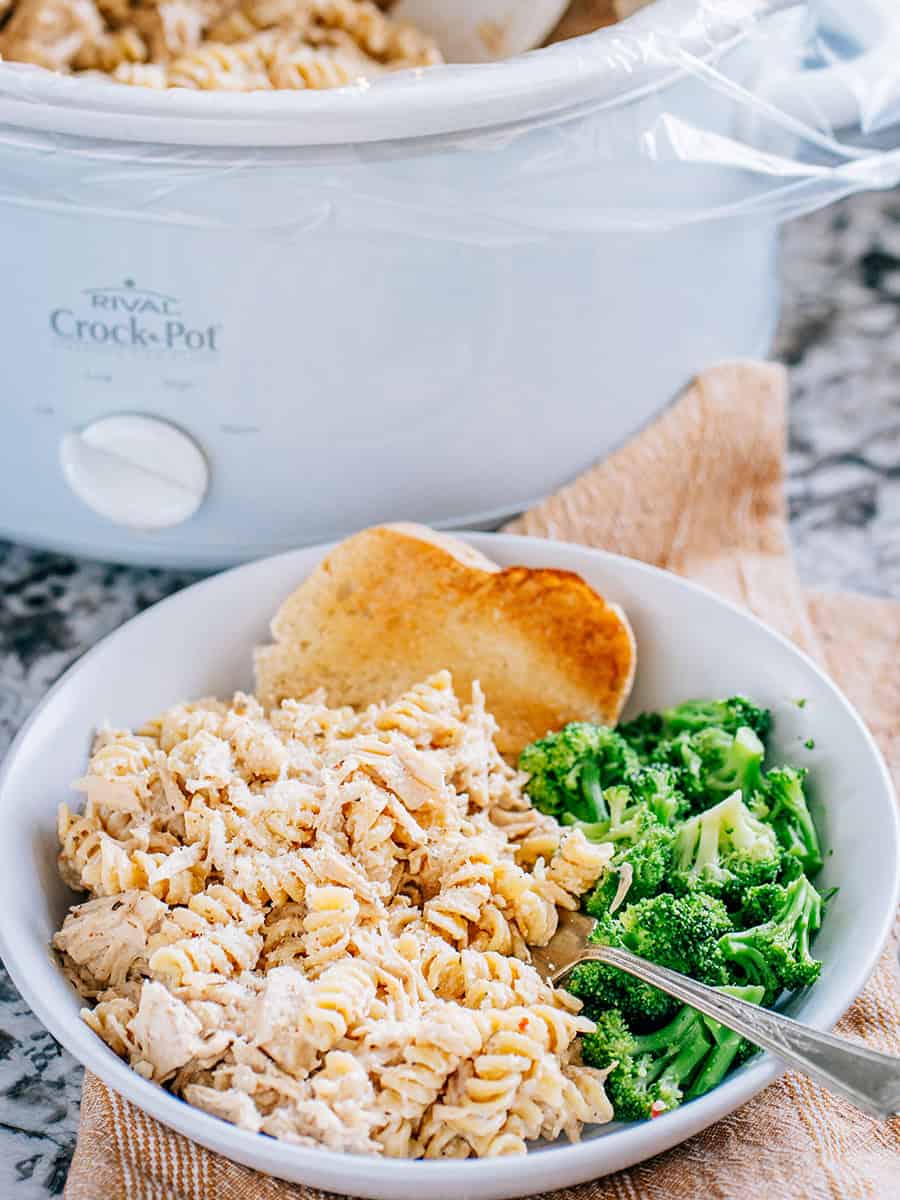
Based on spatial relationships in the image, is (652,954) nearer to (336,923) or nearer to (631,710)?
(336,923)

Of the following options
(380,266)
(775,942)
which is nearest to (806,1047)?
(775,942)

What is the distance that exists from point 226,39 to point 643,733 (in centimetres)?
94

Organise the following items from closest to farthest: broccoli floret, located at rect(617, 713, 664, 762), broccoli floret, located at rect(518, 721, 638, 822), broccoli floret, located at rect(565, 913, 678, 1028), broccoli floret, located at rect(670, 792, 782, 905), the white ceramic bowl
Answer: the white ceramic bowl → broccoli floret, located at rect(565, 913, 678, 1028) → broccoli floret, located at rect(670, 792, 782, 905) → broccoli floret, located at rect(518, 721, 638, 822) → broccoli floret, located at rect(617, 713, 664, 762)

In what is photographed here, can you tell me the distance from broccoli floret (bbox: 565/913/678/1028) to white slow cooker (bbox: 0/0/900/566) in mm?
644

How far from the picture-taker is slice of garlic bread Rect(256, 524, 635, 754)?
152 cm

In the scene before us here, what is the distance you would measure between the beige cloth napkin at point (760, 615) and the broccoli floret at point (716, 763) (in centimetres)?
21

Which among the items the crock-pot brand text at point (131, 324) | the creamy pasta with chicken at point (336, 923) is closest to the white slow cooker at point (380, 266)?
the crock-pot brand text at point (131, 324)

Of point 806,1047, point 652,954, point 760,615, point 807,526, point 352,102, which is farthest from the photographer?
point 807,526

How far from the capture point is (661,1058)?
3.76ft

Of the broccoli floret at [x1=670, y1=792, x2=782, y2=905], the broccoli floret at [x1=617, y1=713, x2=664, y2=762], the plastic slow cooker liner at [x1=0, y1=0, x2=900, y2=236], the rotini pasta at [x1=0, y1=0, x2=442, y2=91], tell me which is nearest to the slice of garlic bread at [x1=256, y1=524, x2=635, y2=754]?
the broccoli floret at [x1=617, y1=713, x2=664, y2=762]

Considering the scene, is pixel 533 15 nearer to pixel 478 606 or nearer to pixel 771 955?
pixel 478 606

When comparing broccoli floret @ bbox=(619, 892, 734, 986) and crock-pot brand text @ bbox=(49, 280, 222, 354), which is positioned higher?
crock-pot brand text @ bbox=(49, 280, 222, 354)

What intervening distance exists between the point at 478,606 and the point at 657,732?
229 mm

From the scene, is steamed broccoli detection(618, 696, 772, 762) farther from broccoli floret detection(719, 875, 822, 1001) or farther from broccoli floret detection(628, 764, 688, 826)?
broccoli floret detection(719, 875, 822, 1001)
